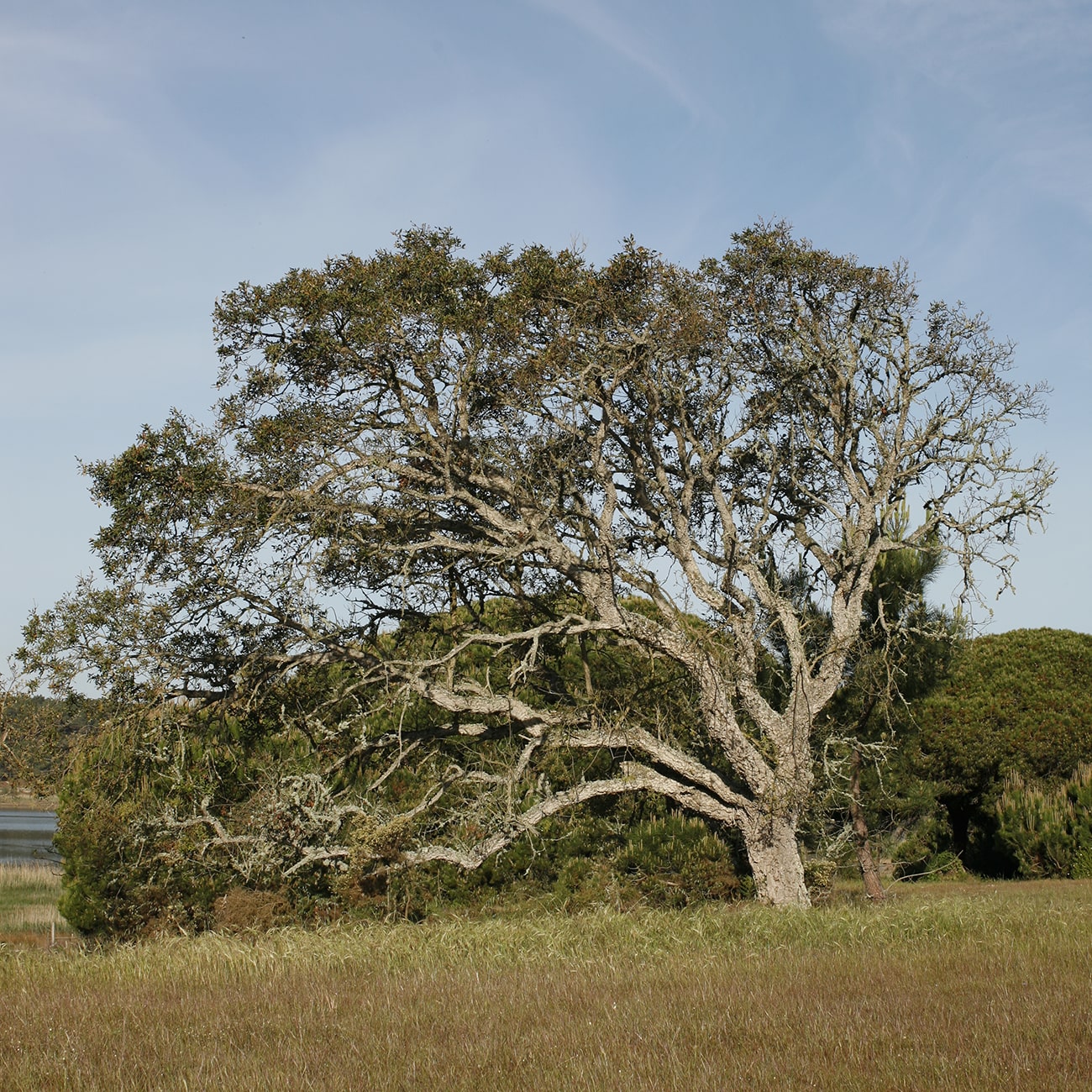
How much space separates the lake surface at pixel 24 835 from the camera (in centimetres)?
3319

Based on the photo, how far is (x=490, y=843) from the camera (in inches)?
496

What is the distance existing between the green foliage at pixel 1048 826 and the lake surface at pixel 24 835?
1834cm

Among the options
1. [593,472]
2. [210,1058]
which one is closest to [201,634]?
[593,472]

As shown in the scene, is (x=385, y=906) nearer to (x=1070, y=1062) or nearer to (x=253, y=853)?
(x=253, y=853)

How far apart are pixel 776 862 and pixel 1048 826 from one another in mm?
9750

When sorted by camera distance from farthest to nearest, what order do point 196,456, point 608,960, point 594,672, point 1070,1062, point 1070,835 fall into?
point 1070,835 → point 594,672 → point 196,456 → point 608,960 → point 1070,1062

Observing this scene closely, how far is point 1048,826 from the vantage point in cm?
2017

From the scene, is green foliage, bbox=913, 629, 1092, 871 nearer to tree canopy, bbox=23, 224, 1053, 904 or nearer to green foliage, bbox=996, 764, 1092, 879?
green foliage, bbox=996, 764, 1092, 879

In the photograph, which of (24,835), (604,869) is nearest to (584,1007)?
(604,869)

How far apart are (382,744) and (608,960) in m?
5.27

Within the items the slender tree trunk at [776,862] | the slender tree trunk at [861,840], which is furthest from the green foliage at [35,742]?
the slender tree trunk at [861,840]

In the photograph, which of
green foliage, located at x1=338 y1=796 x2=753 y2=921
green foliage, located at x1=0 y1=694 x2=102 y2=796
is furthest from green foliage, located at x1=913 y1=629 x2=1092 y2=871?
green foliage, located at x1=0 y1=694 x2=102 y2=796

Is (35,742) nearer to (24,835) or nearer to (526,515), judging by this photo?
(526,515)

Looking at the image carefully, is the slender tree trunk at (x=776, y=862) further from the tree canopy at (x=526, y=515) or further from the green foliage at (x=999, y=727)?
the green foliage at (x=999, y=727)
